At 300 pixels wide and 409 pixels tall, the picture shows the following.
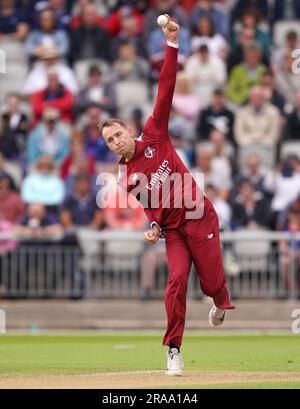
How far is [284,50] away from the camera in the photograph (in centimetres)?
2706

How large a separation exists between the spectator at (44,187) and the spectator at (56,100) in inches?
77.3

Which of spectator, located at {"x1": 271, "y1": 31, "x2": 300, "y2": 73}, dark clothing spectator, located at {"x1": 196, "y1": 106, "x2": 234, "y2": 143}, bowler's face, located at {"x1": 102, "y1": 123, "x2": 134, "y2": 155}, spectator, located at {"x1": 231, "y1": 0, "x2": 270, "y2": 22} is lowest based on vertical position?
bowler's face, located at {"x1": 102, "y1": 123, "x2": 134, "y2": 155}

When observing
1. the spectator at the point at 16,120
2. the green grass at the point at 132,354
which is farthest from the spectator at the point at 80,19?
the green grass at the point at 132,354

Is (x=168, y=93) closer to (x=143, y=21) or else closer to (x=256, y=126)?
(x=256, y=126)

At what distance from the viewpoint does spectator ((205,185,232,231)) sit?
23.4 meters

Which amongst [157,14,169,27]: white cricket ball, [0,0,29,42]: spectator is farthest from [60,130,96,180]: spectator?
[157,14,169,27]: white cricket ball

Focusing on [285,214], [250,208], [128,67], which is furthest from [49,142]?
[285,214]

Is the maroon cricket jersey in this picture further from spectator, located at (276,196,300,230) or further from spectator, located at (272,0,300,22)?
spectator, located at (272,0,300,22)

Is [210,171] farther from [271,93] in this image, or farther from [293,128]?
[271,93]

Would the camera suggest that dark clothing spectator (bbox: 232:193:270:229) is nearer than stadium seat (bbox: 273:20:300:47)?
Yes

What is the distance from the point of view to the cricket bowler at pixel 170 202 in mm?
13031

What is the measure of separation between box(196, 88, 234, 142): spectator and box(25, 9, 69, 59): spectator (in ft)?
12.1

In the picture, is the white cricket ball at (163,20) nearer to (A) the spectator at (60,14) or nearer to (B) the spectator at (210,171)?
(B) the spectator at (210,171)
